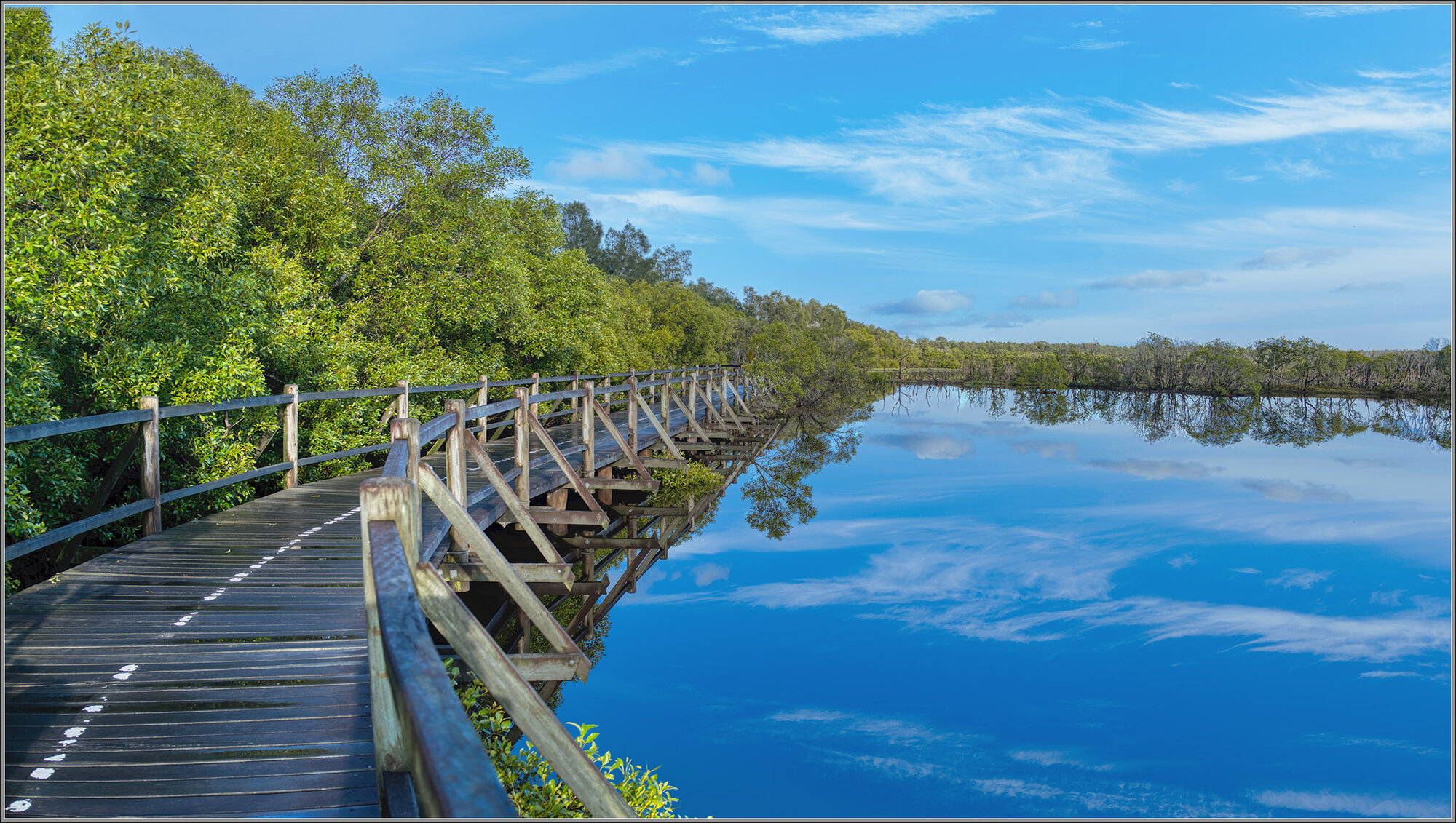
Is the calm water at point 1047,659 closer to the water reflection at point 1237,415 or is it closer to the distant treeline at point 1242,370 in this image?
the water reflection at point 1237,415

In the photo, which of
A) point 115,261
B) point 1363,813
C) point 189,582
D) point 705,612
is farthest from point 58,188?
point 1363,813

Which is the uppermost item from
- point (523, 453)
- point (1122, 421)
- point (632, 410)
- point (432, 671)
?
point (632, 410)

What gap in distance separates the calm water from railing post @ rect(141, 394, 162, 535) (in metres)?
3.62

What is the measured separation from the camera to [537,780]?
14.9 feet

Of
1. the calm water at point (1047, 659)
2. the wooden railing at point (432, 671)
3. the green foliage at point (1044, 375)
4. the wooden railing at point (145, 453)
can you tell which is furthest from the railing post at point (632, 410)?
the green foliage at point (1044, 375)

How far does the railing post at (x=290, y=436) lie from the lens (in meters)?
8.12

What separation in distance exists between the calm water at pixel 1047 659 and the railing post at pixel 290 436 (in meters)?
3.70

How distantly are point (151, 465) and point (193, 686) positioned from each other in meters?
3.44

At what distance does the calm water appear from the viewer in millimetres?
6957

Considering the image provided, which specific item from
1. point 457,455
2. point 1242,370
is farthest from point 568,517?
point 1242,370

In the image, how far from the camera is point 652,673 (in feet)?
28.0

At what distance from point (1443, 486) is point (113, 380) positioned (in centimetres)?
2618

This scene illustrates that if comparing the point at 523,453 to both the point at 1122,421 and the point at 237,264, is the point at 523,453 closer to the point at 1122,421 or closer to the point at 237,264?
the point at 237,264

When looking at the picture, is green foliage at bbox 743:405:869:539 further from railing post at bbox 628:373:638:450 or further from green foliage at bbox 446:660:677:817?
green foliage at bbox 446:660:677:817
